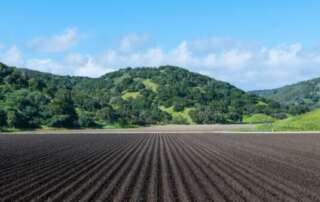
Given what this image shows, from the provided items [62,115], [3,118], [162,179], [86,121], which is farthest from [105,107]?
[162,179]

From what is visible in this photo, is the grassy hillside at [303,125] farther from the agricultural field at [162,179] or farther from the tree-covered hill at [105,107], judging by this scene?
the agricultural field at [162,179]

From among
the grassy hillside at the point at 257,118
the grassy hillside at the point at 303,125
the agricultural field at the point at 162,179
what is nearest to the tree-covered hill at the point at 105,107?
the grassy hillside at the point at 257,118

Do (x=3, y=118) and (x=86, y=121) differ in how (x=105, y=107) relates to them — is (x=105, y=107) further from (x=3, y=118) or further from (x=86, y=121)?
(x=3, y=118)

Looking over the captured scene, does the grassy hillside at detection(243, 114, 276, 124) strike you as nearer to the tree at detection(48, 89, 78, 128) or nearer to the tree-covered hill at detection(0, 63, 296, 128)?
the tree-covered hill at detection(0, 63, 296, 128)

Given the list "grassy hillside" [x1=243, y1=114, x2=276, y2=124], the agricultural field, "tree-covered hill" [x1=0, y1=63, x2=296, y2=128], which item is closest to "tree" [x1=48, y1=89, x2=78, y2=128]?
"tree-covered hill" [x1=0, y1=63, x2=296, y2=128]

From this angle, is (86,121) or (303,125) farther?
(86,121)

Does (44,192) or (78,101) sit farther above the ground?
(78,101)

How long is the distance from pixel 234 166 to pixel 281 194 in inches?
364

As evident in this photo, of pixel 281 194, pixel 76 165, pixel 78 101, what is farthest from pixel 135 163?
pixel 78 101

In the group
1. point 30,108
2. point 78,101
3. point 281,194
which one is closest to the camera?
point 281,194

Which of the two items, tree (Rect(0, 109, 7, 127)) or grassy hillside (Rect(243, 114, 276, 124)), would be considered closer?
tree (Rect(0, 109, 7, 127))

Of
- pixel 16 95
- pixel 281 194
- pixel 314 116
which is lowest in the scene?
pixel 281 194

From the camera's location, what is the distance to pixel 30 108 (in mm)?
108938

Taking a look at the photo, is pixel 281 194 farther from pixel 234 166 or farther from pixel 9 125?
pixel 9 125
